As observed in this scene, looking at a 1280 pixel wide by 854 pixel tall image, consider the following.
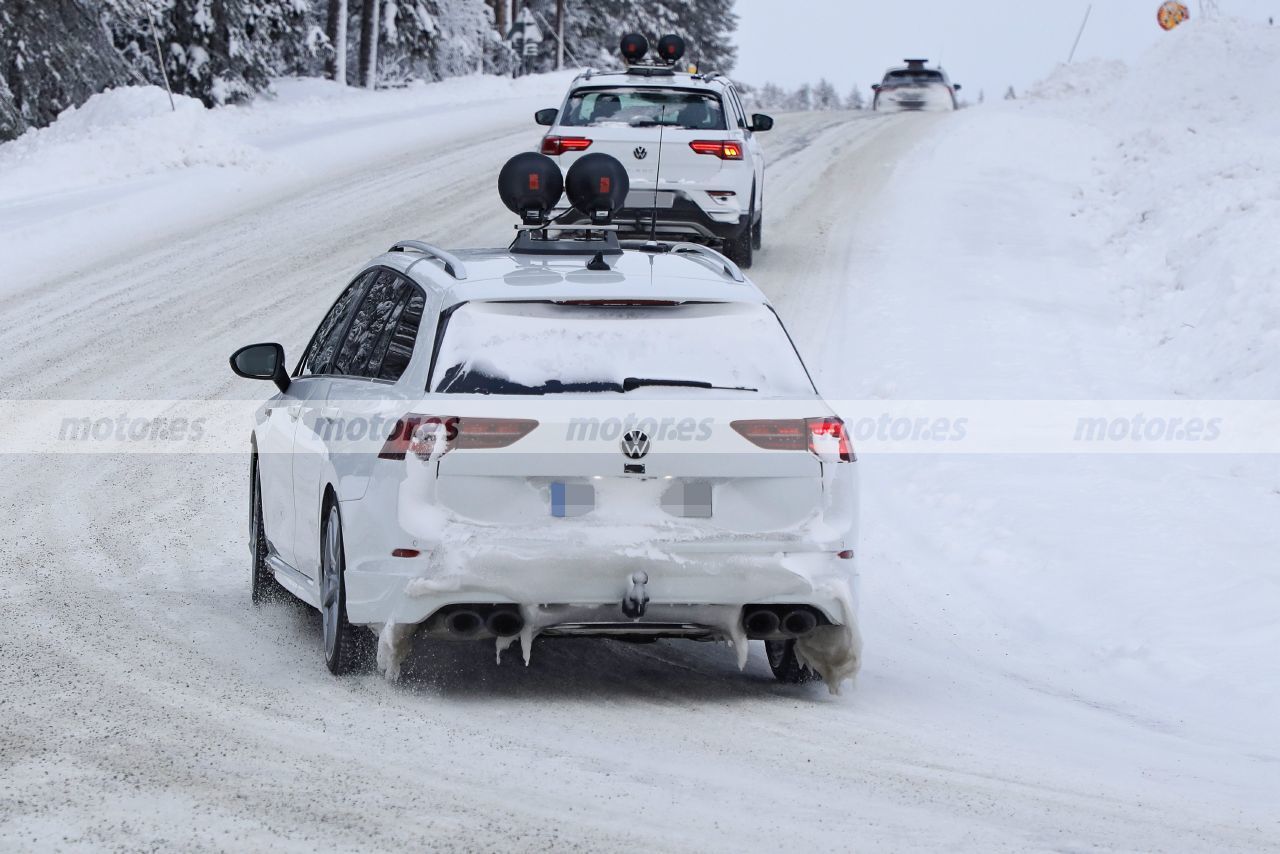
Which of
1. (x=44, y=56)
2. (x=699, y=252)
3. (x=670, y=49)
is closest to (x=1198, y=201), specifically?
(x=670, y=49)

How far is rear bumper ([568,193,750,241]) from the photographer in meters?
17.2

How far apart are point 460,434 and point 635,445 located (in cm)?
59

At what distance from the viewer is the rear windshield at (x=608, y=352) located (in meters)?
6.53

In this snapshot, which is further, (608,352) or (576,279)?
(576,279)

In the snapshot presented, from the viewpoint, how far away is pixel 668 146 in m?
17.3

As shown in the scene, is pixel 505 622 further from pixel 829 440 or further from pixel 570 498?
pixel 829 440

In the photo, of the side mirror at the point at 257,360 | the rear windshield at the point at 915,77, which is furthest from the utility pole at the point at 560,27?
the side mirror at the point at 257,360

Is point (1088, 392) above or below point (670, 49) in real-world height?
below

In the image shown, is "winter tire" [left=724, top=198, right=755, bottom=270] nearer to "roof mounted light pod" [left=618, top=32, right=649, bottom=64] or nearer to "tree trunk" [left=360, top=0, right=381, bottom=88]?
"roof mounted light pod" [left=618, top=32, right=649, bottom=64]

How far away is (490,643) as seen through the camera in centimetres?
782

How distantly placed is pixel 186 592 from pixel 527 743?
313 centimetres

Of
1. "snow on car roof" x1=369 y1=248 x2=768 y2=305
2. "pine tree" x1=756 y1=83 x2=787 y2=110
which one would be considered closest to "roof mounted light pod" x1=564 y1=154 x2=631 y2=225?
"snow on car roof" x1=369 y1=248 x2=768 y2=305

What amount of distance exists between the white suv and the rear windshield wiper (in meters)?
10.3

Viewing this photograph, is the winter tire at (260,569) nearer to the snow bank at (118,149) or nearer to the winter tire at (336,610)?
the winter tire at (336,610)
